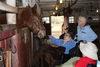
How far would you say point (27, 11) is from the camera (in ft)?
8.85

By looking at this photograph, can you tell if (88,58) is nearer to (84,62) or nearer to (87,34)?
(84,62)

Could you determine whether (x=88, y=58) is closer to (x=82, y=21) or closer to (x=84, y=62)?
(x=84, y=62)

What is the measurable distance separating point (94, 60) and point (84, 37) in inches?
49.4

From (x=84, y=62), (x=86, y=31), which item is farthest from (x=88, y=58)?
(x=86, y=31)

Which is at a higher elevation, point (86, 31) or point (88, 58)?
point (86, 31)

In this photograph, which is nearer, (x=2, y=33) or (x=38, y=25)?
(x=2, y=33)

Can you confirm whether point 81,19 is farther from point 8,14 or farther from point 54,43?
point 8,14

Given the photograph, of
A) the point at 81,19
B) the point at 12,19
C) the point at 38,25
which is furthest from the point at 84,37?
the point at 12,19

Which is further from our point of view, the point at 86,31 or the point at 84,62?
the point at 86,31

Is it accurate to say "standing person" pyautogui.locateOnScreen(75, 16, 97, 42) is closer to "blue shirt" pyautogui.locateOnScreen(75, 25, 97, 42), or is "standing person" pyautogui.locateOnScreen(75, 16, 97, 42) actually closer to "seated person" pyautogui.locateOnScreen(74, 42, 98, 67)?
"blue shirt" pyautogui.locateOnScreen(75, 25, 97, 42)

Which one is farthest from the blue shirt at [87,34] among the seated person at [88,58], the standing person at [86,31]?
the seated person at [88,58]

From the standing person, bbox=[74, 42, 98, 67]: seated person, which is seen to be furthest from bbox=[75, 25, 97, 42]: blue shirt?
bbox=[74, 42, 98, 67]: seated person

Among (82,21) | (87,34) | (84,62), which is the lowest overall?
(84,62)

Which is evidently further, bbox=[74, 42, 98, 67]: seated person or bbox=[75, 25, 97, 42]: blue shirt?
bbox=[75, 25, 97, 42]: blue shirt
